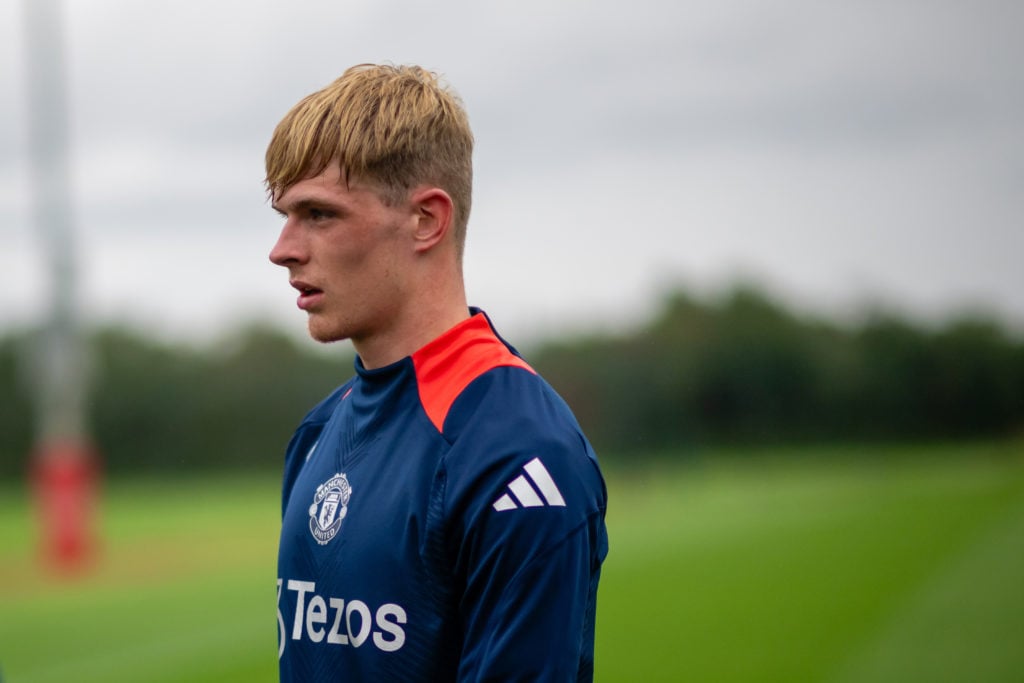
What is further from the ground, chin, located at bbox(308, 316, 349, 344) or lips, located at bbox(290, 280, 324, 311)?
lips, located at bbox(290, 280, 324, 311)

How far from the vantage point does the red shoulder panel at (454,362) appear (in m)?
2.18

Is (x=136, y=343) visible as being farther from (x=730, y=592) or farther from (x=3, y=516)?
(x=730, y=592)

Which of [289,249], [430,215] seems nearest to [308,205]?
[289,249]

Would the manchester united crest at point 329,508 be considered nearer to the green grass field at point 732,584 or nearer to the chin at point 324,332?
the chin at point 324,332

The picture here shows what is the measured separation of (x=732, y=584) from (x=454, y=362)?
1452cm

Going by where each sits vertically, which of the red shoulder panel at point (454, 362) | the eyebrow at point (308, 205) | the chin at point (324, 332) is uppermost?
the eyebrow at point (308, 205)

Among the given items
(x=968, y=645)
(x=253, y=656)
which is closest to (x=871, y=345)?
(x=968, y=645)

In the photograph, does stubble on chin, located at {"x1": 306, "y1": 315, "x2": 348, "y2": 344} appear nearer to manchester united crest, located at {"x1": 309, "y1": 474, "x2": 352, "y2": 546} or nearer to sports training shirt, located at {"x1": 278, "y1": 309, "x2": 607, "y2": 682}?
sports training shirt, located at {"x1": 278, "y1": 309, "x2": 607, "y2": 682}

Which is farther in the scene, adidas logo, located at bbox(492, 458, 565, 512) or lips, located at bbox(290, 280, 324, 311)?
lips, located at bbox(290, 280, 324, 311)

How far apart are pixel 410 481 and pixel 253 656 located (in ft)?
32.9

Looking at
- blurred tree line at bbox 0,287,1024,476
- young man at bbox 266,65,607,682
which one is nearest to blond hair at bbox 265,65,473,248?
young man at bbox 266,65,607,682

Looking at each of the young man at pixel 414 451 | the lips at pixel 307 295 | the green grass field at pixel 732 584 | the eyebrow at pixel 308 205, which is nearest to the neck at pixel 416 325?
the young man at pixel 414 451

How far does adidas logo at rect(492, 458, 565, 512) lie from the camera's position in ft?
6.49

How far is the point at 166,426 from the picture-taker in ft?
121
